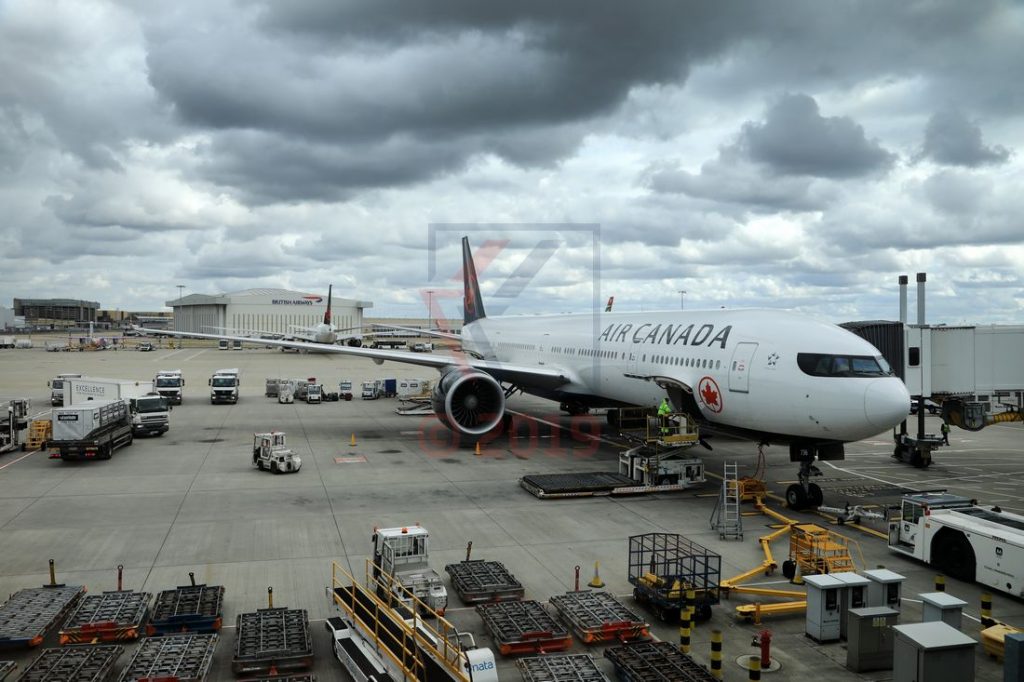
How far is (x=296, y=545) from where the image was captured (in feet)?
53.4

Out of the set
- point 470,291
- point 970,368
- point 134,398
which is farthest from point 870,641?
point 470,291

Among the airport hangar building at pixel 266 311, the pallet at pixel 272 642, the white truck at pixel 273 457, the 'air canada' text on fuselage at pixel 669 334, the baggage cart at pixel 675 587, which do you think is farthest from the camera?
the airport hangar building at pixel 266 311

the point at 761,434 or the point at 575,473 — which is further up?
the point at 761,434

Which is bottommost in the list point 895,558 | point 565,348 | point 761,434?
point 895,558

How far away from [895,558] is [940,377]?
10.4 meters

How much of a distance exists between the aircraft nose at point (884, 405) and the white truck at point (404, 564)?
1104 centimetres

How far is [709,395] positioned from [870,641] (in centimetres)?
1103

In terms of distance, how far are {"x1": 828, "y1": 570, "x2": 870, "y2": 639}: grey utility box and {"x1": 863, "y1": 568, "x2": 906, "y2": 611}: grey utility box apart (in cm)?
16

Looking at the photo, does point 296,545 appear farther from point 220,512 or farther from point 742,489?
point 742,489

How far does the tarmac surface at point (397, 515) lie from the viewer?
12.9m

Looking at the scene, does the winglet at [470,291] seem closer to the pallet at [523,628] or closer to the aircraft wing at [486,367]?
the aircraft wing at [486,367]

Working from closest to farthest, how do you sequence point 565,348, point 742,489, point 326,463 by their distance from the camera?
point 742,489
point 326,463
point 565,348

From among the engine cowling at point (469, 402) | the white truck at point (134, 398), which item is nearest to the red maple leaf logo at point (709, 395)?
the engine cowling at point (469, 402)

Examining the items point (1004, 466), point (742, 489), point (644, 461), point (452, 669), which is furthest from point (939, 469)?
point (452, 669)
